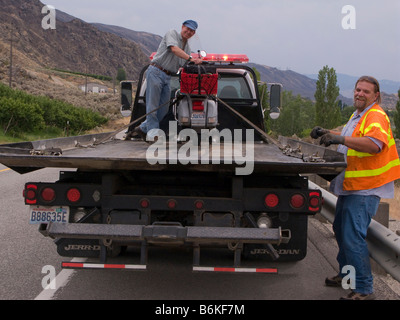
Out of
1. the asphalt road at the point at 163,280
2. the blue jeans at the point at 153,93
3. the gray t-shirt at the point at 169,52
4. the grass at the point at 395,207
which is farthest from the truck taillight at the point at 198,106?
the grass at the point at 395,207

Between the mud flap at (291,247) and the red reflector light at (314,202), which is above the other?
the red reflector light at (314,202)

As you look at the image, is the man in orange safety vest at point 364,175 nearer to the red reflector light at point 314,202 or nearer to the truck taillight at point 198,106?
the red reflector light at point 314,202

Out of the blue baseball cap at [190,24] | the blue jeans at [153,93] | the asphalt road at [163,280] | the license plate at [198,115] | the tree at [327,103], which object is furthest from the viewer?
the tree at [327,103]

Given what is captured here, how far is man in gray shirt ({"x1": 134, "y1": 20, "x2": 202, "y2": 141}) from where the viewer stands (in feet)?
22.4

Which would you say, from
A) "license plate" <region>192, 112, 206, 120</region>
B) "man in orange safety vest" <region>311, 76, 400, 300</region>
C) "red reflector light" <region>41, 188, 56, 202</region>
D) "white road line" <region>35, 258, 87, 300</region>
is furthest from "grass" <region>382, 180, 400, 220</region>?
"red reflector light" <region>41, 188, 56, 202</region>

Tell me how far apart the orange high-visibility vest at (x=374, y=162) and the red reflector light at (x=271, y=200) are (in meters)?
0.80

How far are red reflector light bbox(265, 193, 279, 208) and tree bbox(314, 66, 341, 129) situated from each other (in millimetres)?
72460

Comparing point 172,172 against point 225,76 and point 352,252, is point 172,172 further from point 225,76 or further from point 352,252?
point 225,76

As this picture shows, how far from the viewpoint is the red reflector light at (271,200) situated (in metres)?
4.59

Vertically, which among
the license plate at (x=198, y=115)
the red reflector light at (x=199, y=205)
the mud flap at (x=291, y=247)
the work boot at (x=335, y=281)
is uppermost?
the license plate at (x=198, y=115)

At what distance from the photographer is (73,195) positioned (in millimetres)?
4664

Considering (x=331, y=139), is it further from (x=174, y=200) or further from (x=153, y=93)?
(x=153, y=93)

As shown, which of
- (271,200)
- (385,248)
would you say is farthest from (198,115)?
(385,248)
